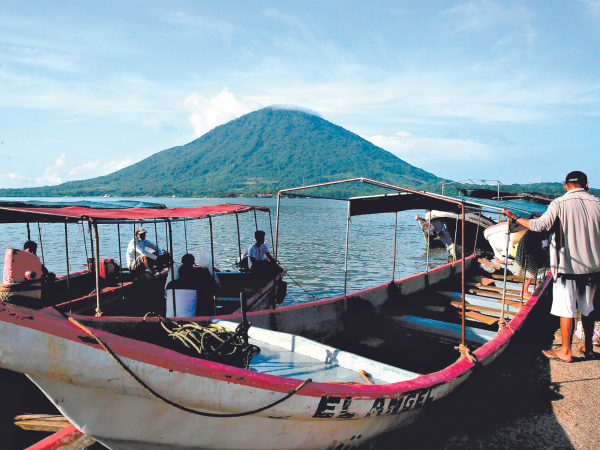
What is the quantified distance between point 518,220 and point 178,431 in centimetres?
449

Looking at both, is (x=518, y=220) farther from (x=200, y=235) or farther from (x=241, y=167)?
(x=241, y=167)

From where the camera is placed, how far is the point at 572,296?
15.6 feet

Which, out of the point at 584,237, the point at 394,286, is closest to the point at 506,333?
the point at 584,237

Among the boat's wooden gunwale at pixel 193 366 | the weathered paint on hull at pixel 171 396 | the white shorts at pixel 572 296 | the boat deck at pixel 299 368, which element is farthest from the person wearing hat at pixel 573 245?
the boat deck at pixel 299 368

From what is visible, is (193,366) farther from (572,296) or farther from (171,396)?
(572,296)

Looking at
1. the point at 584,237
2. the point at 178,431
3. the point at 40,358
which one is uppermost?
the point at 584,237

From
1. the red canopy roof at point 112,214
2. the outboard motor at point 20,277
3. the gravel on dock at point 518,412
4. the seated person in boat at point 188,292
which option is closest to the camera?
the outboard motor at point 20,277

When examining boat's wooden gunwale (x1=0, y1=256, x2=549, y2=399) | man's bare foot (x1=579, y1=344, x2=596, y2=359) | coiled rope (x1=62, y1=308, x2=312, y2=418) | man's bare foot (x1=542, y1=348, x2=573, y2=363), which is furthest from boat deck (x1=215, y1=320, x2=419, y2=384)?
man's bare foot (x1=579, y1=344, x2=596, y2=359)

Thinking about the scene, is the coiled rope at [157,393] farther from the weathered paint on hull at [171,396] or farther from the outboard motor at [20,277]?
the outboard motor at [20,277]

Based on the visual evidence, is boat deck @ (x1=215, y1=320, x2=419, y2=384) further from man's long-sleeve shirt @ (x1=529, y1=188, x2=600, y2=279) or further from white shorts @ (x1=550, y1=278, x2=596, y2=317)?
man's long-sleeve shirt @ (x1=529, y1=188, x2=600, y2=279)

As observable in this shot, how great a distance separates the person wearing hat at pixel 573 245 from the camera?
4625mm

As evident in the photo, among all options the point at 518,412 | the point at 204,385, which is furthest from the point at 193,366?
the point at 518,412

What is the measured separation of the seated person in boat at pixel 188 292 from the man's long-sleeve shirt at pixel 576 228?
4982 millimetres

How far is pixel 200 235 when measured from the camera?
29.6 metres
